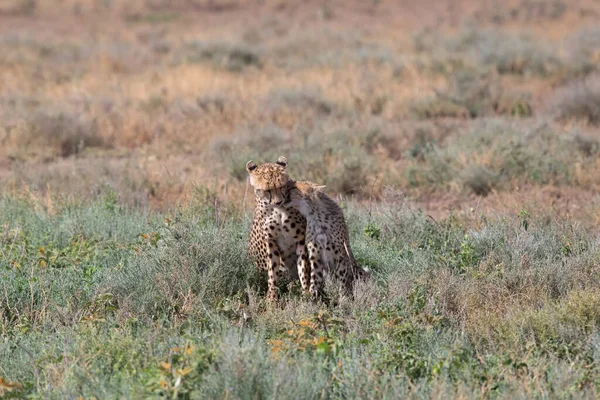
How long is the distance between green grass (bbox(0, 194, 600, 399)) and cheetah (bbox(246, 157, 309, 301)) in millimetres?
148

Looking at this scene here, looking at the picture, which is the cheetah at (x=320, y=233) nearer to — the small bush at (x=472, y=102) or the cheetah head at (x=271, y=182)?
the cheetah head at (x=271, y=182)

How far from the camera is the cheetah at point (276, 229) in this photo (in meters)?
4.97

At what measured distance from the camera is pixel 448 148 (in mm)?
9984

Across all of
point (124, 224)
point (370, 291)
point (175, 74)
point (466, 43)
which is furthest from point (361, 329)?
point (466, 43)

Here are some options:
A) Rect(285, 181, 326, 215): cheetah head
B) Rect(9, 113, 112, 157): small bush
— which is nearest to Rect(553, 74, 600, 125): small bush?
Rect(9, 113, 112, 157): small bush

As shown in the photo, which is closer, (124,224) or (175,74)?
(124,224)

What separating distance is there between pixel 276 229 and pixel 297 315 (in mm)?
509

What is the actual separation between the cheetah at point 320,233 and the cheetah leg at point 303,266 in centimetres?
4

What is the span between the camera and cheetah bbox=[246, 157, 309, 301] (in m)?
4.97

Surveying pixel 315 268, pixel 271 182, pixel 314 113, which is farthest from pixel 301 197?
pixel 314 113

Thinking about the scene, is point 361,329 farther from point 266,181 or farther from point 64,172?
point 64,172

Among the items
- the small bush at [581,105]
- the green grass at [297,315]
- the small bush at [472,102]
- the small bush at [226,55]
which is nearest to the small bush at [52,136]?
the green grass at [297,315]

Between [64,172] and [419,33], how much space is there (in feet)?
42.9

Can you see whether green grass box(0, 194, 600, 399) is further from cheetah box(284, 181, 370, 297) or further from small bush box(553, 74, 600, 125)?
small bush box(553, 74, 600, 125)
